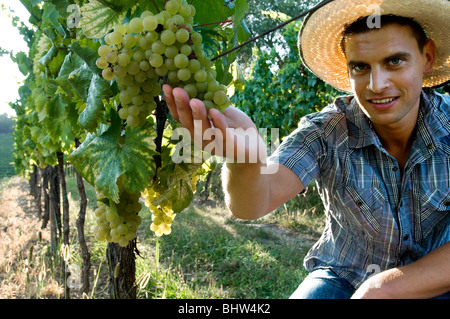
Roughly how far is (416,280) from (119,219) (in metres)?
1.07

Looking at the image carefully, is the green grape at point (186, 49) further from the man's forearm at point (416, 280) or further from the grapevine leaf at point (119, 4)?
the man's forearm at point (416, 280)

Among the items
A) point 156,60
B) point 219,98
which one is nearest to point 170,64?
point 156,60

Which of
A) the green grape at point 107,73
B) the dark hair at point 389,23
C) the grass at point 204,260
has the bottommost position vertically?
the grass at point 204,260

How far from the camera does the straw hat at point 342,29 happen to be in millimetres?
1506

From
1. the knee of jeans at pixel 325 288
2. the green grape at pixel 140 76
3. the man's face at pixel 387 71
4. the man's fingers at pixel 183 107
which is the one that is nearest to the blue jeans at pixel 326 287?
the knee of jeans at pixel 325 288

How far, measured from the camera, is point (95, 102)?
1000 millimetres

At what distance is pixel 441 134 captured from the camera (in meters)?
1.60

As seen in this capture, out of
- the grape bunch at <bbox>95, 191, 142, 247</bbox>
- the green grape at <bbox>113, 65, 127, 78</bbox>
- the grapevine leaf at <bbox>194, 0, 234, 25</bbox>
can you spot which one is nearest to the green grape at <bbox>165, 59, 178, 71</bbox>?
the green grape at <bbox>113, 65, 127, 78</bbox>

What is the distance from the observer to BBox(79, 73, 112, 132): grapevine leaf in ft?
3.28

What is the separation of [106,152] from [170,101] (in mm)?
294

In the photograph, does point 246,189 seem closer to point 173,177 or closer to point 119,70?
point 173,177
